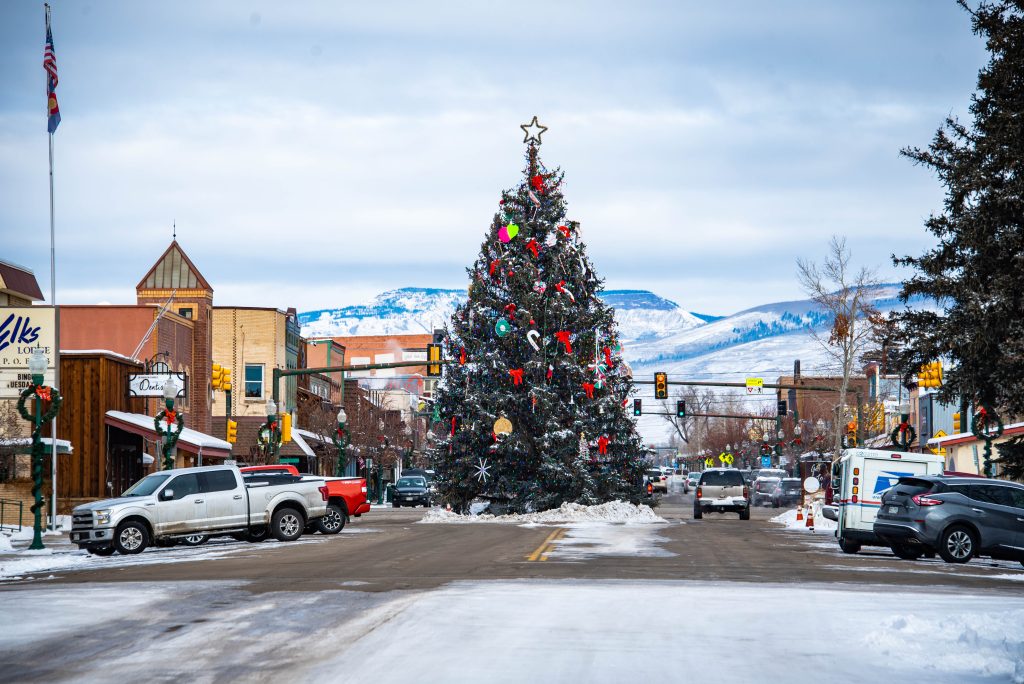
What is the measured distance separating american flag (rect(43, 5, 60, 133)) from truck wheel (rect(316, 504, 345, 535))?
1371cm

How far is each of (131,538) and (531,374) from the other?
21.6 m

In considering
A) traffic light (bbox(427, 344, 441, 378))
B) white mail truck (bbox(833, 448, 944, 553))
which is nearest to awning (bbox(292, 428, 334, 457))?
traffic light (bbox(427, 344, 441, 378))

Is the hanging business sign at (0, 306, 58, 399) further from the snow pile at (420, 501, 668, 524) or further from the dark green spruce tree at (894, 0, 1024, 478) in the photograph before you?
the dark green spruce tree at (894, 0, 1024, 478)

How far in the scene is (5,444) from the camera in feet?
143

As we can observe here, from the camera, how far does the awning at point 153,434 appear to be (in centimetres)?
4828

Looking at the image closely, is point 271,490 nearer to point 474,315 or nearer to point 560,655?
point 474,315

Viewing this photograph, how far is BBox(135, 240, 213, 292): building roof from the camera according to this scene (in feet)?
246

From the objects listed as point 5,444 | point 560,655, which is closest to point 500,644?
point 560,655

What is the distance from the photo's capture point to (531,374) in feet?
157

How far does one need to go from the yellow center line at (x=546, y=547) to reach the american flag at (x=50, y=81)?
18383 millimetres

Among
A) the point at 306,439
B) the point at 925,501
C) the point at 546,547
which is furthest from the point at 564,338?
the point at 306,439

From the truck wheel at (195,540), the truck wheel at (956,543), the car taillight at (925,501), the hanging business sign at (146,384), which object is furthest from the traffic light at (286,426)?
the truck wheel at (956,543)

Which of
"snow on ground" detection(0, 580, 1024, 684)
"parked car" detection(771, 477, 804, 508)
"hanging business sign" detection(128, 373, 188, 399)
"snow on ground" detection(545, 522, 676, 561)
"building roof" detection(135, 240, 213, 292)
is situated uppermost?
"building roof" detection(135, 240, 213, 292)

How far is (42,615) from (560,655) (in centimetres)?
659
